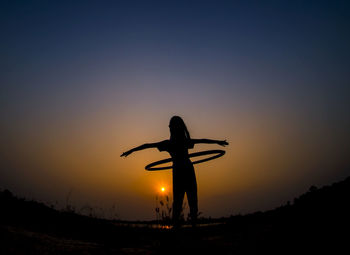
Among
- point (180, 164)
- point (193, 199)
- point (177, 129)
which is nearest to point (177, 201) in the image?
point (193, 199)

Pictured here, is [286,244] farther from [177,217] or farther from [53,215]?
[53,215]

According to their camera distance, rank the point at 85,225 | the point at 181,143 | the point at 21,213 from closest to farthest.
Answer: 1. the point at 181,143
2. the point at 21,213
3. the point at 85,225

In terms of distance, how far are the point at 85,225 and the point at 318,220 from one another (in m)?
7.43

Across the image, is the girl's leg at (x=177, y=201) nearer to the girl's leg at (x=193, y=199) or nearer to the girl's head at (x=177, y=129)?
the girl's leg at (x=193, y=199)

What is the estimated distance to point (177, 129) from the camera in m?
5.64

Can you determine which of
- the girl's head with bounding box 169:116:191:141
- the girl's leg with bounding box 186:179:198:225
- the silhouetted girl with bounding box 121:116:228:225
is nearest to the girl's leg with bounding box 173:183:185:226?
the silhouetted girl with bounding box 121:116:228:225

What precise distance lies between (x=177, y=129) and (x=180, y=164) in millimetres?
829

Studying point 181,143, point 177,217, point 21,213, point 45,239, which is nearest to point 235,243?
point 177,217

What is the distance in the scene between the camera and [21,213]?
7750mm

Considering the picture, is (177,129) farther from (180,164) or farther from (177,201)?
(177,201)

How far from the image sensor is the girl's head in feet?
18.5

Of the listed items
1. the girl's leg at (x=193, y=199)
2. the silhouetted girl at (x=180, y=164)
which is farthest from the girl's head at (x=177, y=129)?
the girl's leg at (x=193, y=199)

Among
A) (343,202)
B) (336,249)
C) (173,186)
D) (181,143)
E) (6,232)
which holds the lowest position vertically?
(336,249)

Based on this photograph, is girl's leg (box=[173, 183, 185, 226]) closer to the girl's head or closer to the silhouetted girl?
the silhouetted girl
